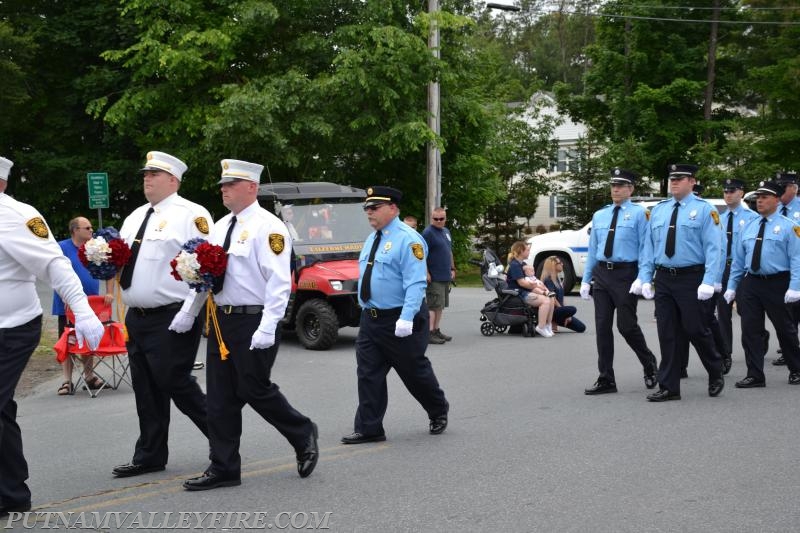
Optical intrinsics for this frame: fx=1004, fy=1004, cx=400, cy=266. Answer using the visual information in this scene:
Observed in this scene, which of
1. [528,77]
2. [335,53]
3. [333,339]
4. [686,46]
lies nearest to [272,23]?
[335,53]

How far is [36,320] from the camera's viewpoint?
5.65m

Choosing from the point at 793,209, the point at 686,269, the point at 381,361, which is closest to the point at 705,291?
the point at 686,269

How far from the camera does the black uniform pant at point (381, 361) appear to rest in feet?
24.8

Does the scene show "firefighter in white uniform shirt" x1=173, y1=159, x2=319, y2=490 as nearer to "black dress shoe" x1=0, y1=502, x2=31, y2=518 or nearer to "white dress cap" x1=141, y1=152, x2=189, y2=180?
"white dress cap" x1=141, y1=152, x2=189, y2=180

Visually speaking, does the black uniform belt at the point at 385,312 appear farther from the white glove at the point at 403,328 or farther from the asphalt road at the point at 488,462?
the asphalt road at the point at 488,462

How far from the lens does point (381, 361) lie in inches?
302

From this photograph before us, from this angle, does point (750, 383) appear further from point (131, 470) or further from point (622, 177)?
point (131, 470)

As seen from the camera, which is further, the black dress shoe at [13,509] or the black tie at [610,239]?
the black tie at [610,239]

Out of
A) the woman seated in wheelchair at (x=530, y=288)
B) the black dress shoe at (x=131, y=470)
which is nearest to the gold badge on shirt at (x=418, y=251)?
the black dress shoe at (x=131, y=470)

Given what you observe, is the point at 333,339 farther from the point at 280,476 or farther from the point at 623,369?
the point at 280,476

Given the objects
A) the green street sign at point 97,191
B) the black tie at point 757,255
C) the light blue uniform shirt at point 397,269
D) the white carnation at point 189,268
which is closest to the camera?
the white carnation at point 189,268

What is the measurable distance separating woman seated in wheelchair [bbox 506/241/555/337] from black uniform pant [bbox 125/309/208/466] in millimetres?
8906

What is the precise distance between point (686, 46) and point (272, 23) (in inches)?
869

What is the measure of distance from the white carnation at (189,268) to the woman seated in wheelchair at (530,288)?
375 inches
